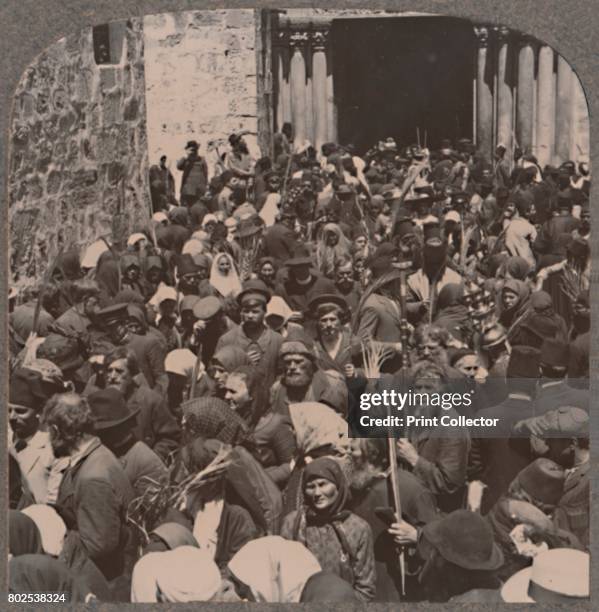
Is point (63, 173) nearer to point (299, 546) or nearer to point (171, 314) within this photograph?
point (171, 314)

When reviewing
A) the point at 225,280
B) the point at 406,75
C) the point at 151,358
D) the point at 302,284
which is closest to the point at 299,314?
the point at 302,284

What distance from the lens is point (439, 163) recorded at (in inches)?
150

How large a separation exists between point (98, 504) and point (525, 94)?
3.91 ft

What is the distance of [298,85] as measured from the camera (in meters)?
3.81

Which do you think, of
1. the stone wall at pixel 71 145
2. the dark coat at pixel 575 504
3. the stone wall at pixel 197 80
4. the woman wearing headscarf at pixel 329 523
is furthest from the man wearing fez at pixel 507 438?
the stone wall at pixel 71 145

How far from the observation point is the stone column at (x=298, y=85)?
3.80 meters

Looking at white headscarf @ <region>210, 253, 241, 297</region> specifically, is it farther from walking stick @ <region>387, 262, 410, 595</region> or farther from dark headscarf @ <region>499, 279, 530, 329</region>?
dark headscarf @ <region>499, 279, 530, 329</region>

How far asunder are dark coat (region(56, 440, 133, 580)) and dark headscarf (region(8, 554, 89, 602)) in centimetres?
5

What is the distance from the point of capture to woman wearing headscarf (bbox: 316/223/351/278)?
3.82m

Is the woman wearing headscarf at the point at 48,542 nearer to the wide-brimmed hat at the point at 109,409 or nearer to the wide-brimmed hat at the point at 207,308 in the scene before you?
the wide-brimmed hat at the point at 109,409

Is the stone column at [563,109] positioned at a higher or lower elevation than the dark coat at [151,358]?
higher

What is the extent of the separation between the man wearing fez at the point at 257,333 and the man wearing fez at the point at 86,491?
0.34 m

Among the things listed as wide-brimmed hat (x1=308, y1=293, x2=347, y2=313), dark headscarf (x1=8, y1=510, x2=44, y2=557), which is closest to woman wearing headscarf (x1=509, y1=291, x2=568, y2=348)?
wide-brimmed hat (x1=308, y1=293, x2=347, y2=313)

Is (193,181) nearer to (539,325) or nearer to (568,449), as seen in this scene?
(539,325)
